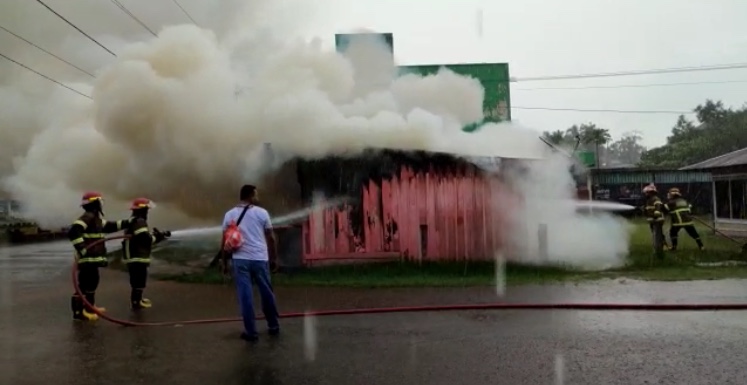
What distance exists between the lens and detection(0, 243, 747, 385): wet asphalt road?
4965mm

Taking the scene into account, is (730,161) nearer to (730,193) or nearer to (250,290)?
(730,193)

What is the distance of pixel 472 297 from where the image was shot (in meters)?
8.59

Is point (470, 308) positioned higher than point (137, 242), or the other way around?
point (137, 242)

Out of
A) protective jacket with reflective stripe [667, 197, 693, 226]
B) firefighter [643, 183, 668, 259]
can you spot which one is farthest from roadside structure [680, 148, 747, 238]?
firefighter [643, 183, 668, 259]

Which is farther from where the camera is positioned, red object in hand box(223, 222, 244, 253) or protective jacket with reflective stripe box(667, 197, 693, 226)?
protective jacket with reflective stripe box(667, 197, 693, 226)

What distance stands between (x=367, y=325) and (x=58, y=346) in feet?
10.2

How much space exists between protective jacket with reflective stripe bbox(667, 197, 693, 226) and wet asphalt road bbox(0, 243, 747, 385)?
17.1 feet

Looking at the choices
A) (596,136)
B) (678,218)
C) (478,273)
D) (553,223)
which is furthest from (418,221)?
(596,136)

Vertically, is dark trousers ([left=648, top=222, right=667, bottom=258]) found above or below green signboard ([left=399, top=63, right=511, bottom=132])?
below

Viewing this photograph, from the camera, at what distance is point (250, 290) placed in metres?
6.33

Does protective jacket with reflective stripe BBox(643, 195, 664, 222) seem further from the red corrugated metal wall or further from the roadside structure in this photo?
the roadside structure

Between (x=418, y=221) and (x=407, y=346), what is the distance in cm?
646

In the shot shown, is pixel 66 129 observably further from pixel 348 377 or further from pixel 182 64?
pixel 348 377

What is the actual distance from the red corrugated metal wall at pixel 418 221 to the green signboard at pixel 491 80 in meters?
11.0
